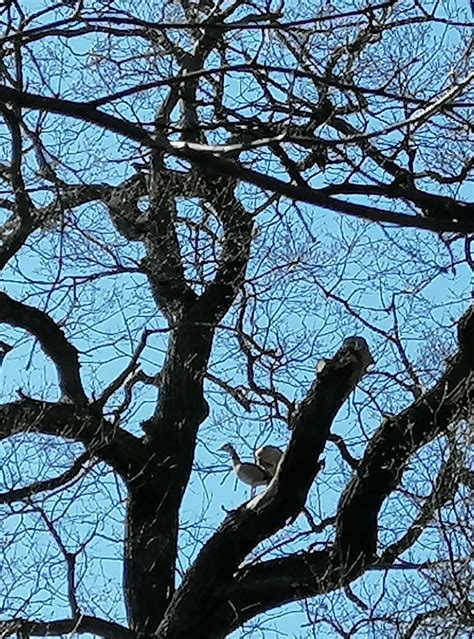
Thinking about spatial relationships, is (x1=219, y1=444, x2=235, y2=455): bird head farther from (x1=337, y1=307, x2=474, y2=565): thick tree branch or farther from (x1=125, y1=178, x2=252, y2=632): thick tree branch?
(x1=337, y1=307, x2=474, y2=565): thick tree branch

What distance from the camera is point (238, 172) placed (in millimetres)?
1514

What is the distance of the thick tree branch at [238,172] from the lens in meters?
1.49

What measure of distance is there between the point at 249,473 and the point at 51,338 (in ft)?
3.42

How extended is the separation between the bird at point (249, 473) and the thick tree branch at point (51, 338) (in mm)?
749

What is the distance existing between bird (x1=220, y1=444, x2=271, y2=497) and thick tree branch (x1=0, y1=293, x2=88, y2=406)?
75cm

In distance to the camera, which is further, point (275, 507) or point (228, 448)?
point (228, 448)

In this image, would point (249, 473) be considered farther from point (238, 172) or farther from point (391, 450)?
point (238, 172)

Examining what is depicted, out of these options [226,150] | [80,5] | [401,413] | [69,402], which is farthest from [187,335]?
[226,150]

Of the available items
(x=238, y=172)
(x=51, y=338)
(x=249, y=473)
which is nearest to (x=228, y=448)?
(x=249, y=473)

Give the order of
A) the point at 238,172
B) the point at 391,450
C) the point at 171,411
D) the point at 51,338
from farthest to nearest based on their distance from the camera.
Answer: the point at 171,411
the point at 51,338
the point at 391,450
the point at 238,172

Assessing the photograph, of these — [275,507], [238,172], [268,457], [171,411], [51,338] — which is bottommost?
[238,172]

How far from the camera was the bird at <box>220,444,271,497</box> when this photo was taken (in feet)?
16.3

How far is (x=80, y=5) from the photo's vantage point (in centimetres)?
263

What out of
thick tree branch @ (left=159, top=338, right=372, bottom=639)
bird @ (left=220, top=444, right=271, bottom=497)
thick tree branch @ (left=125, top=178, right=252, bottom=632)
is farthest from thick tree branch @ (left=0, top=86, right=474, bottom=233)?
bird @ (left=220, top=444, right=271, bottom=497)
